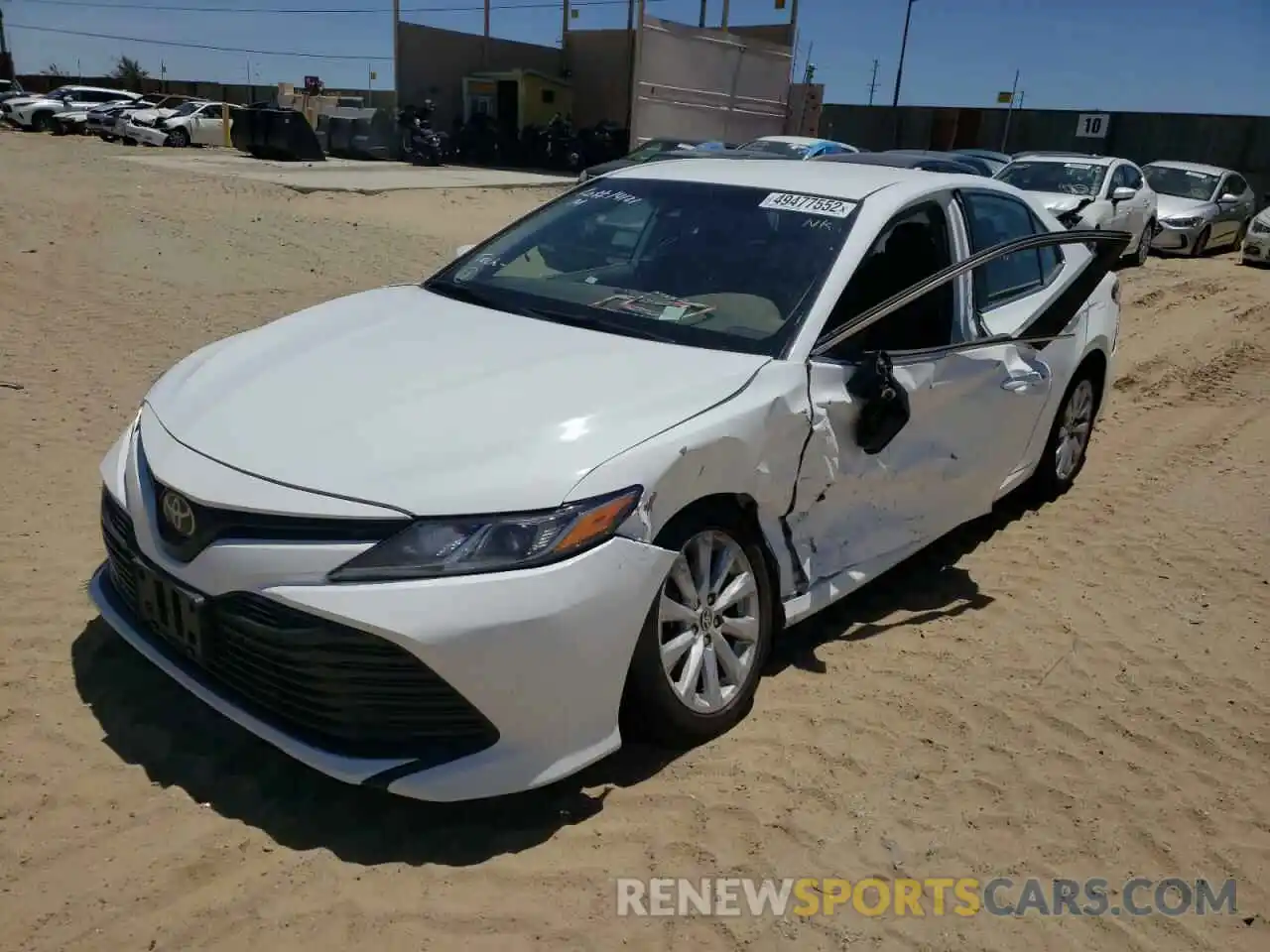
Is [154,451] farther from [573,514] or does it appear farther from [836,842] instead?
[836,842]

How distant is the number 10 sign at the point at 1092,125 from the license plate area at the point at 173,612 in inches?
1340

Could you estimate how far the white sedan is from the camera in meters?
2.51

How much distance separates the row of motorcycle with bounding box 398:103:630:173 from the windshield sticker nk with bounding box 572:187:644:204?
26906mm

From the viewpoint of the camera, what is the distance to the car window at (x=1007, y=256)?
4.31m

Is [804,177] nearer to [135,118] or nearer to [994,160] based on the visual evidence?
[994,160]

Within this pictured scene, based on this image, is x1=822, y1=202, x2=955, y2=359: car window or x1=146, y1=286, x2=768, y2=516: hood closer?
x1=146, y1=286, x2=768, y2=516: hood

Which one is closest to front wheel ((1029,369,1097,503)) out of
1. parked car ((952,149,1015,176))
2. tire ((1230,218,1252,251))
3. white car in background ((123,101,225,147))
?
parked car ((952,149,1015,176))

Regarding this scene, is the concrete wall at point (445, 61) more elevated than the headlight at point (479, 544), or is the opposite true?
the concrete wall at point (445, 61)

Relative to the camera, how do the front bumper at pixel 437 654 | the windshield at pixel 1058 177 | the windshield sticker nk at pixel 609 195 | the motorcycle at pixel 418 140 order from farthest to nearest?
1. the motorcycle at pixel 418 140
2. the windshield at pixel 1058 177
3. the windshield sticker nk at pixel 609 195
4. the front bumper at pixel 437 654

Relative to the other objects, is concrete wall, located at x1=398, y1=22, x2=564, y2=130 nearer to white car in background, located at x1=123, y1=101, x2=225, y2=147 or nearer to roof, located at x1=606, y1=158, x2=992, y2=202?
white car in background, located at x1=123, y1=101, x2=225, y2=147

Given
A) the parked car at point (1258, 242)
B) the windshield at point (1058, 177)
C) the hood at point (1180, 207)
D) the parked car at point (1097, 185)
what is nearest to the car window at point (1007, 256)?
the parked car at point (1097, 185)

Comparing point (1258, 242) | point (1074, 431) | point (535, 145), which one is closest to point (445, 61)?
point (535, 145)

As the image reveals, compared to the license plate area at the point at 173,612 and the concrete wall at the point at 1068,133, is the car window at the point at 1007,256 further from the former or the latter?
the concrete wall at the point at 1068,133

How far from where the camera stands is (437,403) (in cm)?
293
